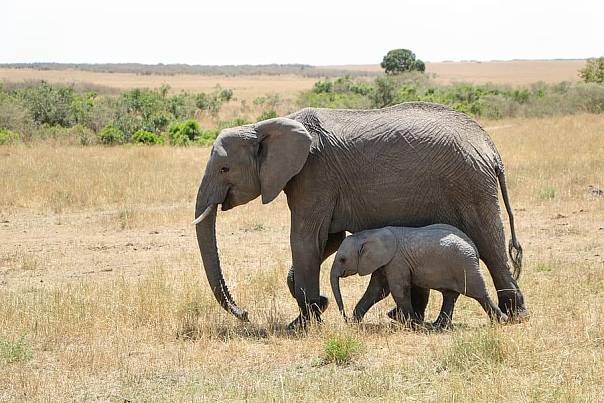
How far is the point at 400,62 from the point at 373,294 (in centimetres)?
7302

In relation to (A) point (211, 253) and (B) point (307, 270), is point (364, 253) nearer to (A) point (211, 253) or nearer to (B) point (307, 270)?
(B) point (307, 270)

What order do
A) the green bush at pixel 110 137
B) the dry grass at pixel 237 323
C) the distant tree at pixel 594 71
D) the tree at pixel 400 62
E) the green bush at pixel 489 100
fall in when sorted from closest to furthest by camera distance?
the dry grass at pixel 237 323, the green bush at pixel 110 137, the green bush at pixel 489 100, the distant tree at pixel 594 71, the tree at pixel 400 62

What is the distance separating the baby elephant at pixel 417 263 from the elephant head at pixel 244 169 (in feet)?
3.21

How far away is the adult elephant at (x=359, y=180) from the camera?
8.80 m

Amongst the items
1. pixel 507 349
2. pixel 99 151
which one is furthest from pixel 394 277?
pixel 99 151

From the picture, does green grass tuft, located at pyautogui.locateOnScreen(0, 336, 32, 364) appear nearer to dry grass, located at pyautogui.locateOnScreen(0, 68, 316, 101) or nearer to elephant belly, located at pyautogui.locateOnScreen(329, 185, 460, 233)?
elephant belly, located at pyautogui.locateOnScreen(329, 185, 460, 233)

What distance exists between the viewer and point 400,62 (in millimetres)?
80250

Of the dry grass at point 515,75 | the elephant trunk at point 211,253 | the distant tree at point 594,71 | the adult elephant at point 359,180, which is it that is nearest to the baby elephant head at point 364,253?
the adult elephant at point 359,180

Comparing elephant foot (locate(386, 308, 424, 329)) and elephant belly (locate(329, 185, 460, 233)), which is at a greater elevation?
elephant belly (locate(329, 185, 460, 233))

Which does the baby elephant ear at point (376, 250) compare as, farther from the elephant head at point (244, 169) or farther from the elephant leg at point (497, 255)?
the elephant head at point (244, 169)

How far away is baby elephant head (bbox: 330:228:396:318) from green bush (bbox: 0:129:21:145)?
1981 cm

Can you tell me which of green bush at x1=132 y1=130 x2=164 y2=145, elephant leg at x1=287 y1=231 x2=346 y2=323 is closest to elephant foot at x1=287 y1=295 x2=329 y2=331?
elephant leg at x1=287 y1=231 x2=346 y2=323

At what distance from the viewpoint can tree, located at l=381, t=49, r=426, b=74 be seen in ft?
262

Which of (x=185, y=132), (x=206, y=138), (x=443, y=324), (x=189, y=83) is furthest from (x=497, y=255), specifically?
(x=189, y=83)
